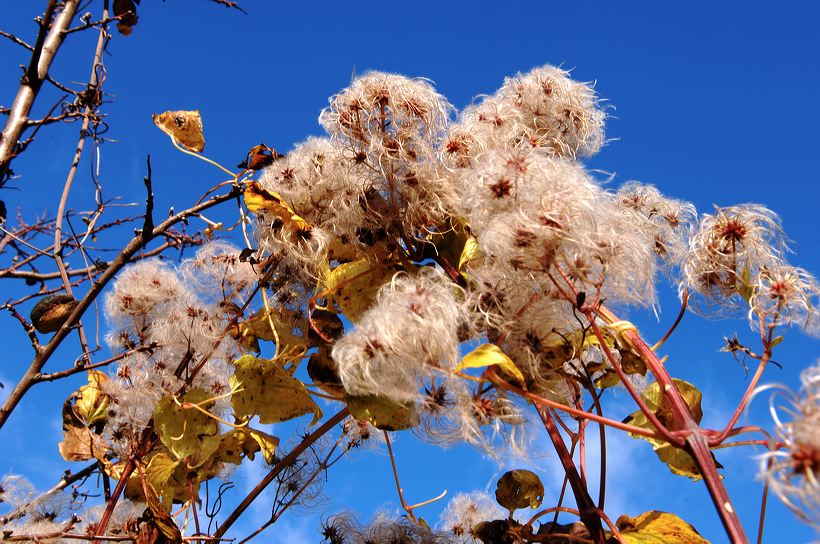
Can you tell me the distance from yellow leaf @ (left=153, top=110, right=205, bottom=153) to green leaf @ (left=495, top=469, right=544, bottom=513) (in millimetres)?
1312

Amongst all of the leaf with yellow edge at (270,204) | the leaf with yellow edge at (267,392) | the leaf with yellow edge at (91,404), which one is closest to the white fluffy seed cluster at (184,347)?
the leaf with yellow edge at (91,404)

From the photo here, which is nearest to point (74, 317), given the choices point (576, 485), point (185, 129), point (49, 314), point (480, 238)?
point (49, 314)

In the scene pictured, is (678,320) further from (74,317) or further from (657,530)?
(74,317)

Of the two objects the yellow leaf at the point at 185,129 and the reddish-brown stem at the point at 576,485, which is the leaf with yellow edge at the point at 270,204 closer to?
the yellow leaf at the point at 185,129

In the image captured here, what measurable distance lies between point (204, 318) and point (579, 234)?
1242 millimetres

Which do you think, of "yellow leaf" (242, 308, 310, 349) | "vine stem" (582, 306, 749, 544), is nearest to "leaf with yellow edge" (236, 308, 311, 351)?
"yellow leaf" (242, 308, 310, 349)

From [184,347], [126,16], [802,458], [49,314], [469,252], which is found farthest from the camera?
[126,16]

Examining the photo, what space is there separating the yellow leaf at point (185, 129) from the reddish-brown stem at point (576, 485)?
130cm

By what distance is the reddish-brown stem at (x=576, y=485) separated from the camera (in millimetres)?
1385

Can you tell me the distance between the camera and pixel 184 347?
212 cm

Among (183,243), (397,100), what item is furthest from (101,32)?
(397,100)

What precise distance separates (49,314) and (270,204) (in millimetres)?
774

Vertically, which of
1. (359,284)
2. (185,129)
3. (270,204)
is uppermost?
(185,129)

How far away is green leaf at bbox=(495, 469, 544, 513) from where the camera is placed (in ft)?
5.94
